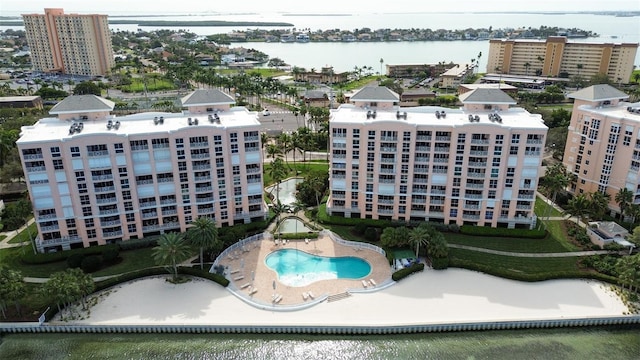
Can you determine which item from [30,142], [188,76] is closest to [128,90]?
[188,76]

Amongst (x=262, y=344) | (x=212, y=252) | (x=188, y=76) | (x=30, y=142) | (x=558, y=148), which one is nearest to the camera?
(x=262, y=344)

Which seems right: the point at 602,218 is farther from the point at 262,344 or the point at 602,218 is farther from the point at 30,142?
the point at 30,142

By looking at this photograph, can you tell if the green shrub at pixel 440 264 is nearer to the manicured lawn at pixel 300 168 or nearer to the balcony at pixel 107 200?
the manicured lawn at pixel 300 168

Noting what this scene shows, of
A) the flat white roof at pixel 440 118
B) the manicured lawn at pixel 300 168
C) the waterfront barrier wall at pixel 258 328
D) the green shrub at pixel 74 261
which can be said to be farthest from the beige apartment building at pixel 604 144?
the green shrub at pixel 74 261

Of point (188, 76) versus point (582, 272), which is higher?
point (188, 76)

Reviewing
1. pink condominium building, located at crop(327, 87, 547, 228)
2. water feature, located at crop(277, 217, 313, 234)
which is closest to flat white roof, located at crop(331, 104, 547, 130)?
pink condominium building, located at crop(327, 87, 547, 228)

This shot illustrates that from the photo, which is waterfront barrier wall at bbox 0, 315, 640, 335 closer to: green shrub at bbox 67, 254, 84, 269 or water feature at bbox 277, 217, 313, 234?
green shrub at bbox 67, 254, 84, 269
